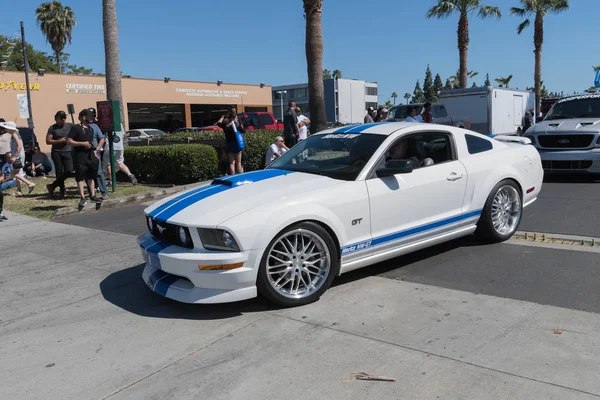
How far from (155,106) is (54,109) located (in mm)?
11685

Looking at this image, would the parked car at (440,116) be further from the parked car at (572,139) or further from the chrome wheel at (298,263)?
the chrome wheel at (298,263)

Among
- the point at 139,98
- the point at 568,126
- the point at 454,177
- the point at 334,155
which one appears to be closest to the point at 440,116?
the point at 568,126

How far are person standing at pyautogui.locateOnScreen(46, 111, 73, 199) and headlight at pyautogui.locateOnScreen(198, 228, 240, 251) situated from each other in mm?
7464

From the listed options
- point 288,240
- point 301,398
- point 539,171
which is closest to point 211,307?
point 288,240

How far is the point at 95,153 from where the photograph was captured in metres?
9.54

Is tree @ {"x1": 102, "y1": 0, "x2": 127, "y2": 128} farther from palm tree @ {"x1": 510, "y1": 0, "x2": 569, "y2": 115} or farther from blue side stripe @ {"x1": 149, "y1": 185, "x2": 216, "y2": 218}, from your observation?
palm tree @ {"x1": 510, "y1": 0, "x2": 569, "y2": 115}

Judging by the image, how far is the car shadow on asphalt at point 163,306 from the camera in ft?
14.5

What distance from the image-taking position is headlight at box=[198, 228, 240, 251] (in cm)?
417

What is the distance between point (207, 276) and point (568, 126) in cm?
936

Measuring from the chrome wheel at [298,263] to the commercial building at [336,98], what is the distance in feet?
260

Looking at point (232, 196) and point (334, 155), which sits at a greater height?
point (334, 155)

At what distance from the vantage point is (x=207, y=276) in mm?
4176

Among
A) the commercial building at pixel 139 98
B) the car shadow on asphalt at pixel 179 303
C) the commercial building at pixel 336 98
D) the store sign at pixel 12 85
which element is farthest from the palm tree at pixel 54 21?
the car shadow on asphalt at pixel 179 303

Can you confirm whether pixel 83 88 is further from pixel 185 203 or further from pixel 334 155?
pixel 185 203
